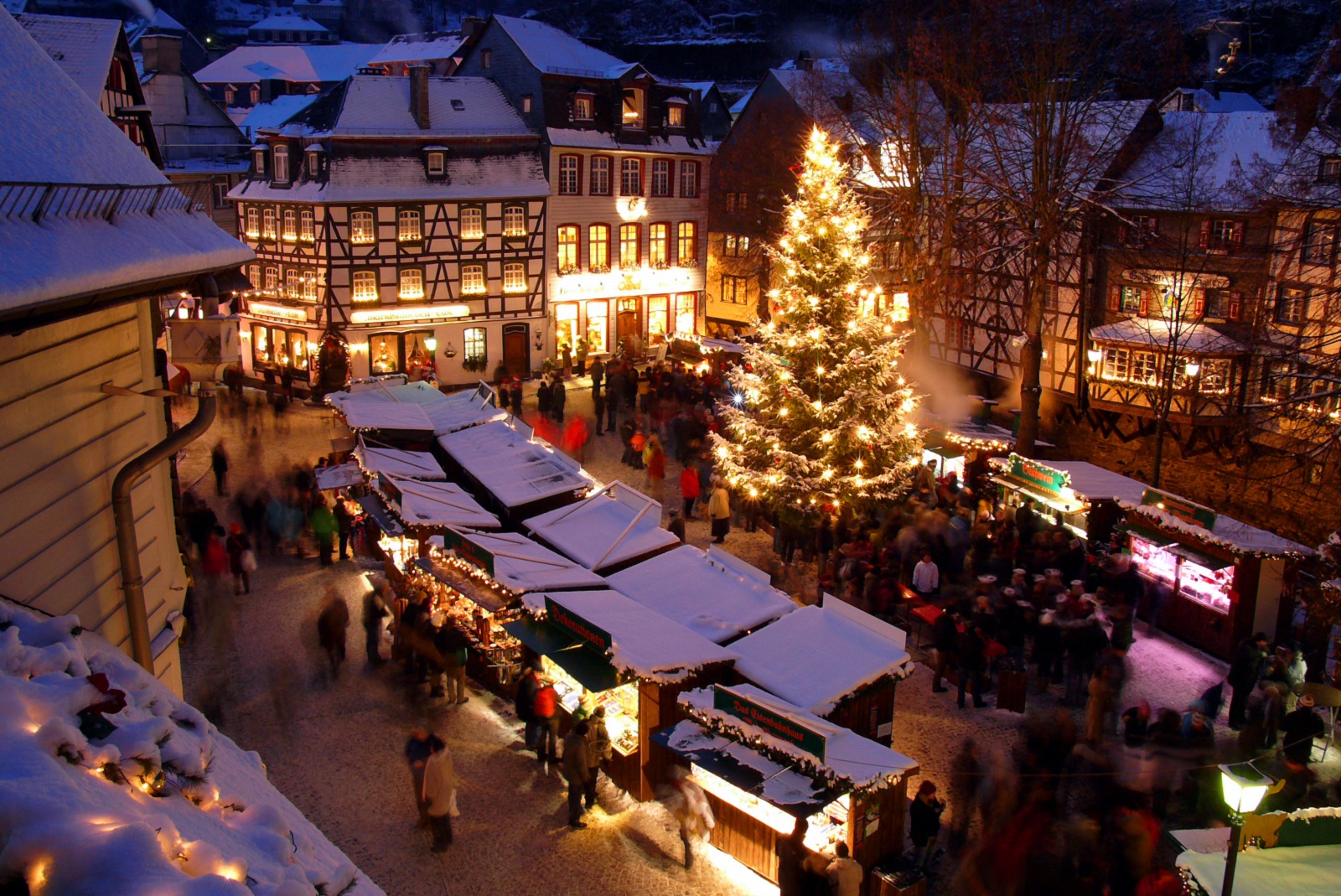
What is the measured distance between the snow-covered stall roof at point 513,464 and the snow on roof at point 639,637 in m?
4.03

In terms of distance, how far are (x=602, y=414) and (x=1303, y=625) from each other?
51.8ft

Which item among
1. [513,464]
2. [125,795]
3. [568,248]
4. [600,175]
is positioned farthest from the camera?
[600,175]

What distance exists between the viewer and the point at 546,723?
10898 millimetres

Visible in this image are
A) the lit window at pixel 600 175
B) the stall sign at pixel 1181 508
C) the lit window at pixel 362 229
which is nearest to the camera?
the stall sign at pixel 1181 508

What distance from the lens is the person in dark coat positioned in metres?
11.9

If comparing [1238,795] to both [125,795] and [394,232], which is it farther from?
[394,232]

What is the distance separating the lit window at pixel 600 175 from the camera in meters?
34.0

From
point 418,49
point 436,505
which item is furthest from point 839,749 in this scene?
point 418,49

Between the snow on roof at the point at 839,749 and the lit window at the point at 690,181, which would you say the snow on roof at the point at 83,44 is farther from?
the lit window at the point at 690,181

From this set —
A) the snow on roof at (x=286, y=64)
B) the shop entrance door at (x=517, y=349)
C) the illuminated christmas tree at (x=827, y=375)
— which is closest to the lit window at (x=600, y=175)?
the shop entrance door at (x=517, y=349)

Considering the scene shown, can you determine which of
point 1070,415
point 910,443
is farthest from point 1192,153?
point 910,443

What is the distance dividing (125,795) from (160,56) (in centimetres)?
4414

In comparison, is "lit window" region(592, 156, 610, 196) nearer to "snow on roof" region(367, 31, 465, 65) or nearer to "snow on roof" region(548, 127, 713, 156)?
"snow on roof" region(548, 127, 713, 156)

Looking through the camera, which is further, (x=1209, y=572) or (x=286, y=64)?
(x=286, y=64)
